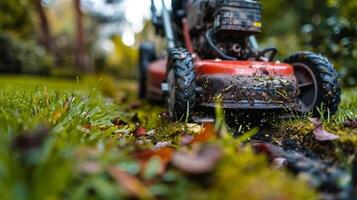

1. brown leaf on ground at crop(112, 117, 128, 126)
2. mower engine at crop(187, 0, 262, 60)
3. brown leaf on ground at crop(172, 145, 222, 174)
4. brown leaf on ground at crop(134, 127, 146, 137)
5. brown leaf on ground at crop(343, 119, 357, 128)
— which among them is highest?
mower engine at crop(187, 0, 262, 60)

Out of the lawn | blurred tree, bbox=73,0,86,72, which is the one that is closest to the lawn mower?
the lawn

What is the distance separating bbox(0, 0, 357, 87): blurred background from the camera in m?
7.88

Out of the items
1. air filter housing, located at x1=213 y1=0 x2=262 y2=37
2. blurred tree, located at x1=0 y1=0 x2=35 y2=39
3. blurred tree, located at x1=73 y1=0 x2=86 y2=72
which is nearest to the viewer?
air filter housing, located at x1=213 y1=0 x2=262 y2=37

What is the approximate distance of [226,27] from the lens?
369 centimetres

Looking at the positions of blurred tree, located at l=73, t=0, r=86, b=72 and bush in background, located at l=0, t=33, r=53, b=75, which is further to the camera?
bush in background, located at l=0, t=33, r=53, b=75

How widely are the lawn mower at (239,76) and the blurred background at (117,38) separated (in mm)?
1261

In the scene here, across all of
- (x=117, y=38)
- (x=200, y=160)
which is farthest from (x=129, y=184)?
(x=117, y=38)

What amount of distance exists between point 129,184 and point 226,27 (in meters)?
2.47

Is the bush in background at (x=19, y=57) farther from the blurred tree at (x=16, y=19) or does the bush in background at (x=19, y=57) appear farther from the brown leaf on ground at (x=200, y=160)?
the brown leaf on ground at (x=200, y=160)

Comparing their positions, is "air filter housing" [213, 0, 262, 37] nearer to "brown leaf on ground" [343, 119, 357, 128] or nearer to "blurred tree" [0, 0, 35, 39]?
"brown leaf on ground" [343, 119, 357, 128]

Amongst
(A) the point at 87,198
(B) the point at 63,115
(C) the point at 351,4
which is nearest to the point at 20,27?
(C) the point at 351,4

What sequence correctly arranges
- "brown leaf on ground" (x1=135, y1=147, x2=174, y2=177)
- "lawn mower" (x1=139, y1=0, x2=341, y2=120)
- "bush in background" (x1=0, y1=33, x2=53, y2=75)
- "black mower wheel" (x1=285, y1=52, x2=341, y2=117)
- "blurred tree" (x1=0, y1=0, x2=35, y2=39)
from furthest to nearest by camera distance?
"blurred tree" (x1=0, y1=0, x2=35, y2=39) < "bush in background" (x1=0, y1=33, x2=53, y2=75) < "black mower wheel" (x1=285, y1=52, x2=341, y2=117) < "lawn mower" (x1=139, y1=0, x2=341, y2=120) < "brown leaf on ground" (x1=135, y1=147, x2=174, y2=177)

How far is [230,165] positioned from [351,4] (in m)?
6.78

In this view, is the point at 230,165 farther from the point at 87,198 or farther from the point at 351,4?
the point at 351,4
